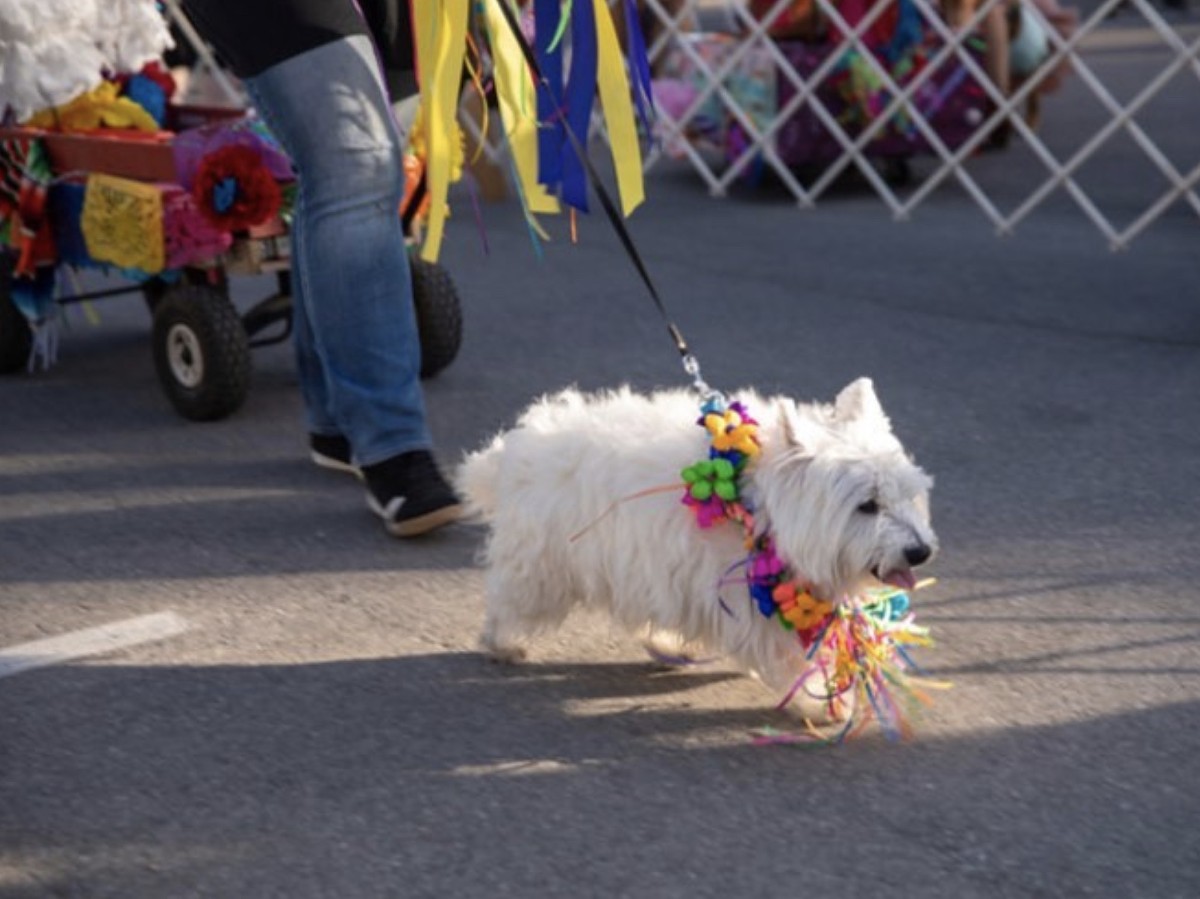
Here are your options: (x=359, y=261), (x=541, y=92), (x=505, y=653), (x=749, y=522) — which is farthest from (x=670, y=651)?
(x=541, y=92)

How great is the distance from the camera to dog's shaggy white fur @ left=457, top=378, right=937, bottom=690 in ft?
10.0

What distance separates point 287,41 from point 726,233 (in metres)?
4.12

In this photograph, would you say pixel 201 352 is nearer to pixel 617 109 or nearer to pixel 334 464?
pixel 334 464

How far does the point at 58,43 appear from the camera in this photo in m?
5.03

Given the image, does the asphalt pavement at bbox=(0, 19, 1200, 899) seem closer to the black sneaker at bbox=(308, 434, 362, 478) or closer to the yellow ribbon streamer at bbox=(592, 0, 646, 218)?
the black sneaker at bbox=(308, 434, 362, 478)

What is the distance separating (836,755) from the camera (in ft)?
10.3

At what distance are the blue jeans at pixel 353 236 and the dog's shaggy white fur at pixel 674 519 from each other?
0.65m

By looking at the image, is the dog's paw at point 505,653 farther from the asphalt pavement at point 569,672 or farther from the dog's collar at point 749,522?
the dog's collar at point 749,522

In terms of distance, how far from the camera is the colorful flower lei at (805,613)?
Answer: 317cm

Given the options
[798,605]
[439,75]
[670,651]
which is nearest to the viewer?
[798,605]

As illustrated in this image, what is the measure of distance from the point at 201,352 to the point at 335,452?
656 mm

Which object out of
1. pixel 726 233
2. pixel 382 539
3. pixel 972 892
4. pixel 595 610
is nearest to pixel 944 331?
pixel 726 233

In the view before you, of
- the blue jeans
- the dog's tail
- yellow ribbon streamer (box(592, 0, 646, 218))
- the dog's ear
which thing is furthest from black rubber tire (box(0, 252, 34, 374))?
the dog's ear

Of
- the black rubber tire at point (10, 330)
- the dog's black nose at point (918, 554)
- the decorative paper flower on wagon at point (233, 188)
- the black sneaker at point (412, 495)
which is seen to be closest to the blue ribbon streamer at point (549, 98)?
the black sneaker at point (412, 495)
